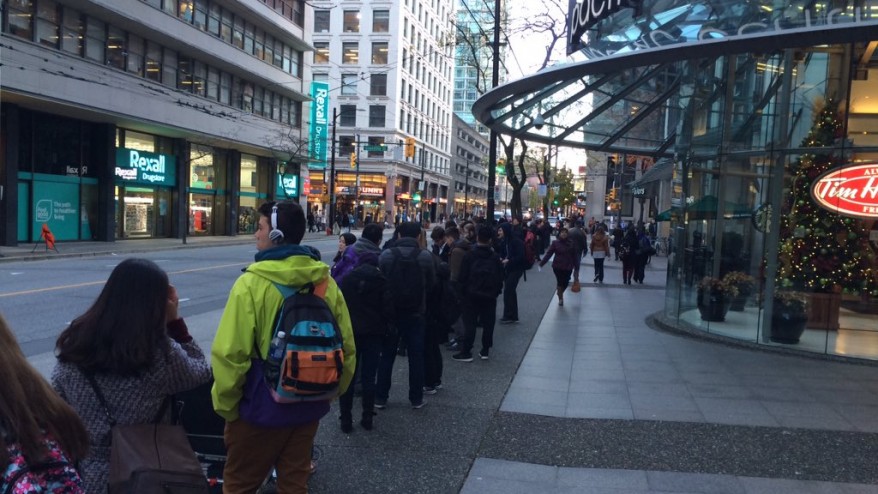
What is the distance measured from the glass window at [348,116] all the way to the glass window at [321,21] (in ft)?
24.0

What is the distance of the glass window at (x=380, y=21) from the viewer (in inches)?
2432

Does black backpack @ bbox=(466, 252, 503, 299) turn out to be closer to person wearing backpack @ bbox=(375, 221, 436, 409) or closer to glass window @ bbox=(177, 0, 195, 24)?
person wearing backpack @ bbox=(375, 221, 436, 409)

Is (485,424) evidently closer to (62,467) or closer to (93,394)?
(93,394)

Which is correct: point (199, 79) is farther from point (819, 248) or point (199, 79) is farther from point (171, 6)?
point (819, 248)

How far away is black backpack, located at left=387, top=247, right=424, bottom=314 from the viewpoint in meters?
6.21

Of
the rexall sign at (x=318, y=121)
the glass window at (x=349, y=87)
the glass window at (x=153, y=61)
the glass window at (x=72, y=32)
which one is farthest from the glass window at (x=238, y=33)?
the glass window at (x=349, y=87)

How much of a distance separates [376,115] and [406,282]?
59149 millimetres

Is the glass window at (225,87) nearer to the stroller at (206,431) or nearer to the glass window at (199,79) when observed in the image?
the glass window at (199,79)

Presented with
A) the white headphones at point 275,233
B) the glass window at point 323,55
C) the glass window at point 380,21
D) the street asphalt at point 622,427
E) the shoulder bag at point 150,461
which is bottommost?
the street asphalt at point 622,427

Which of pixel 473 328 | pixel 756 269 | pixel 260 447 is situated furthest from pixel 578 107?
pixel 260 447

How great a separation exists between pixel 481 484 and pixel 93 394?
3.02 metres

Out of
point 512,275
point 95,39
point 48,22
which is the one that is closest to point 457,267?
point 512,275

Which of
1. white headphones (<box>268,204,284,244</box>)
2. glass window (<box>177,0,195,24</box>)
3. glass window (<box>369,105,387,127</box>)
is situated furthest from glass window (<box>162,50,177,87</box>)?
glass window (<box>369,105,387,127</box>)

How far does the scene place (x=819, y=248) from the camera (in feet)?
33.3
